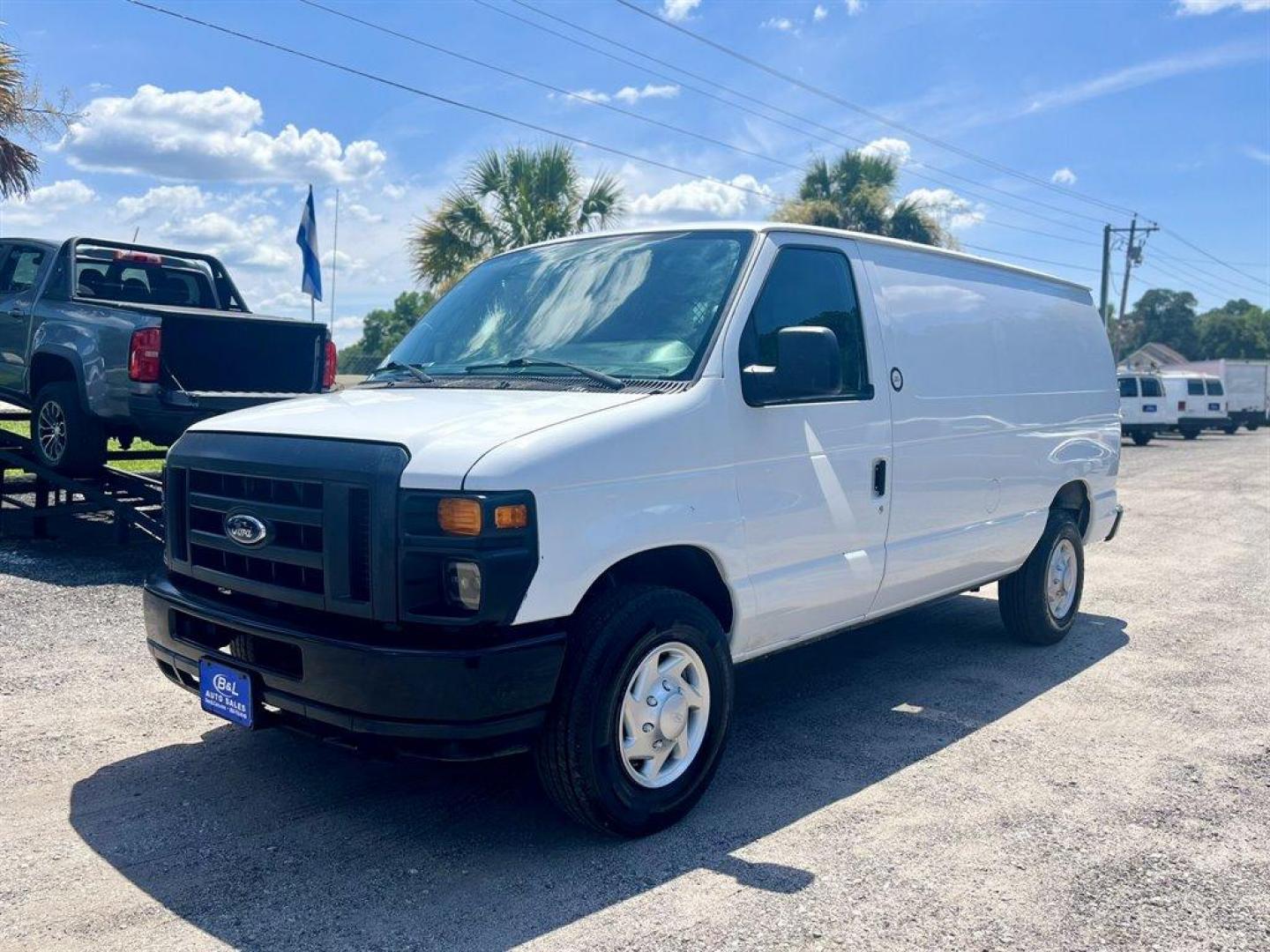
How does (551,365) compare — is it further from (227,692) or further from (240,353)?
(240,353)

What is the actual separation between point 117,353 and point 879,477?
583cm

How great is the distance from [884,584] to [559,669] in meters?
2.15

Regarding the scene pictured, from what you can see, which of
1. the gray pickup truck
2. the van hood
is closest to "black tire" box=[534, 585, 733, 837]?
the van hood

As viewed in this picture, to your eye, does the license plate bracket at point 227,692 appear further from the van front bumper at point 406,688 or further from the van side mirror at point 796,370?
the van side mirror at point 796,370

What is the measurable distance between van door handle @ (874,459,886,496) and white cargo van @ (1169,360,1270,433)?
39606 millimetres

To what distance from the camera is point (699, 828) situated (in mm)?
4223

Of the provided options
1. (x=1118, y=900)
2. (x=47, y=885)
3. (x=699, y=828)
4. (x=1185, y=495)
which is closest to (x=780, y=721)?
(x=699, y=828)

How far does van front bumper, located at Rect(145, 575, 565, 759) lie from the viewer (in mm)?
3514

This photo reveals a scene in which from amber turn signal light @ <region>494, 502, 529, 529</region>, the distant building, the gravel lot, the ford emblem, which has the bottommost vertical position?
the gravel lot

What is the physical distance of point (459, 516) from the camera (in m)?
3.50

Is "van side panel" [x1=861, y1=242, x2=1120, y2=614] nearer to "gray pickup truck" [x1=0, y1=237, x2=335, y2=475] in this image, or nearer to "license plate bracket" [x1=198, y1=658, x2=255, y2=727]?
"license plate bracket" [x1=198, y1=658, x2=255, y2=727]

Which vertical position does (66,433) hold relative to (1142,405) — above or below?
below

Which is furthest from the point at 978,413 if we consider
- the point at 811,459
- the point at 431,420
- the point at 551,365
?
the point at 431,420

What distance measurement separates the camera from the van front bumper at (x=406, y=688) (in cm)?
351
